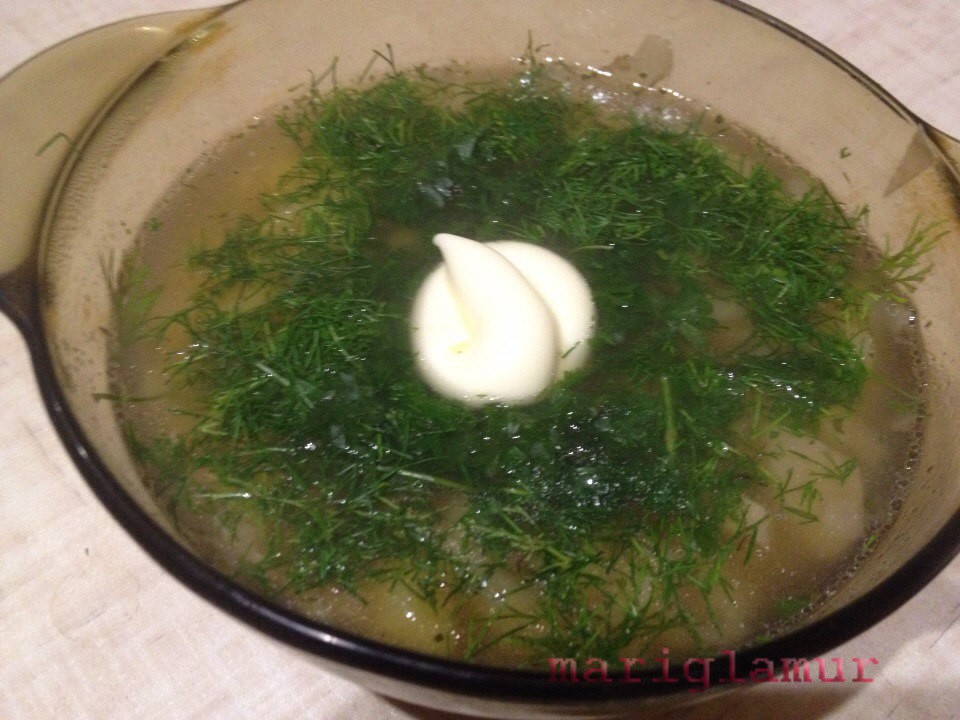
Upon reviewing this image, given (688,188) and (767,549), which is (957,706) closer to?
(767,549)

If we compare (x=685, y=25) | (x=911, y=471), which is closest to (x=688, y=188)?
(x=685, y=25)

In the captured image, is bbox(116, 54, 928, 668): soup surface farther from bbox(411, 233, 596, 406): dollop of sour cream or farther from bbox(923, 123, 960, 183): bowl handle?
bbox(923, 123, 960, 183): bowl handle

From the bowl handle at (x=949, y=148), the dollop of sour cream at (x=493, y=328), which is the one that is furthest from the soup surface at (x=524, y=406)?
the bowl handle at (x=949, y=148)

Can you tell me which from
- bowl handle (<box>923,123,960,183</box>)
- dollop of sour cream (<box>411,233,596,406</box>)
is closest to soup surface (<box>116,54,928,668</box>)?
dollop of sour cream (<box>411,233,596,406</box>)

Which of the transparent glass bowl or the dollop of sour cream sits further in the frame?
the dollop of sour cream

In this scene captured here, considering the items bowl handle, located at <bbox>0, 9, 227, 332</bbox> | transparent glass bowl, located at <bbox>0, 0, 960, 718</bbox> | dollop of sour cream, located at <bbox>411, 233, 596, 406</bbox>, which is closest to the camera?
transparent glass bowl, located at <bbox>0, 0, 960, 718</bbox>

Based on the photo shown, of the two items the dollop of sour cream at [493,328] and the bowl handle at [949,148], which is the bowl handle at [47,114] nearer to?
the dollop of sour cream at [493,328]
